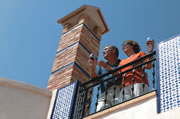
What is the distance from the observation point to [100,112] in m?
5.07

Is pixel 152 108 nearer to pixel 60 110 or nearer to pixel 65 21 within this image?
pixel 60 110

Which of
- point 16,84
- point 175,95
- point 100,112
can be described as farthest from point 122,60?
point 16,84

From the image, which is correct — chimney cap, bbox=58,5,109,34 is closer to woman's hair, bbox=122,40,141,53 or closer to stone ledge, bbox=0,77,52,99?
stone ledge, bbox=0,77,52,99

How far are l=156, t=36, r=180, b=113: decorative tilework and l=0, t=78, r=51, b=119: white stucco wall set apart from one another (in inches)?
88.3

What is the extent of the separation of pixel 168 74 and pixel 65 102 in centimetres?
198

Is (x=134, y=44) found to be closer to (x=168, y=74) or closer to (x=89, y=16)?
(x=168, y=74)

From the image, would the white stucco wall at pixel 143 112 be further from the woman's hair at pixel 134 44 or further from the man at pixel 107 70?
the woman's hair at pixel 134 44

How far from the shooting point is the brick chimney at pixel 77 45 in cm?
680

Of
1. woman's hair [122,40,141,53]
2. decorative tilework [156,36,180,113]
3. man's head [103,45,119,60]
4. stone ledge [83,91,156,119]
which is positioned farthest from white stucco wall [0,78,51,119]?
decorative tilework [156,36,180,113]

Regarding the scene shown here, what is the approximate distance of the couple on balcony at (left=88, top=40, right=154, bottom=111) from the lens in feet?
16.7

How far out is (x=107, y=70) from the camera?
18.4 ft

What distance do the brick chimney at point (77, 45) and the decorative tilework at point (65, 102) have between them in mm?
407

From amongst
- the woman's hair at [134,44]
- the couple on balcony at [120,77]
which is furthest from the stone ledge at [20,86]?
the woman's hair at [134,44]

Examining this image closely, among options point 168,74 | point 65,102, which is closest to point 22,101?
point 65,102
